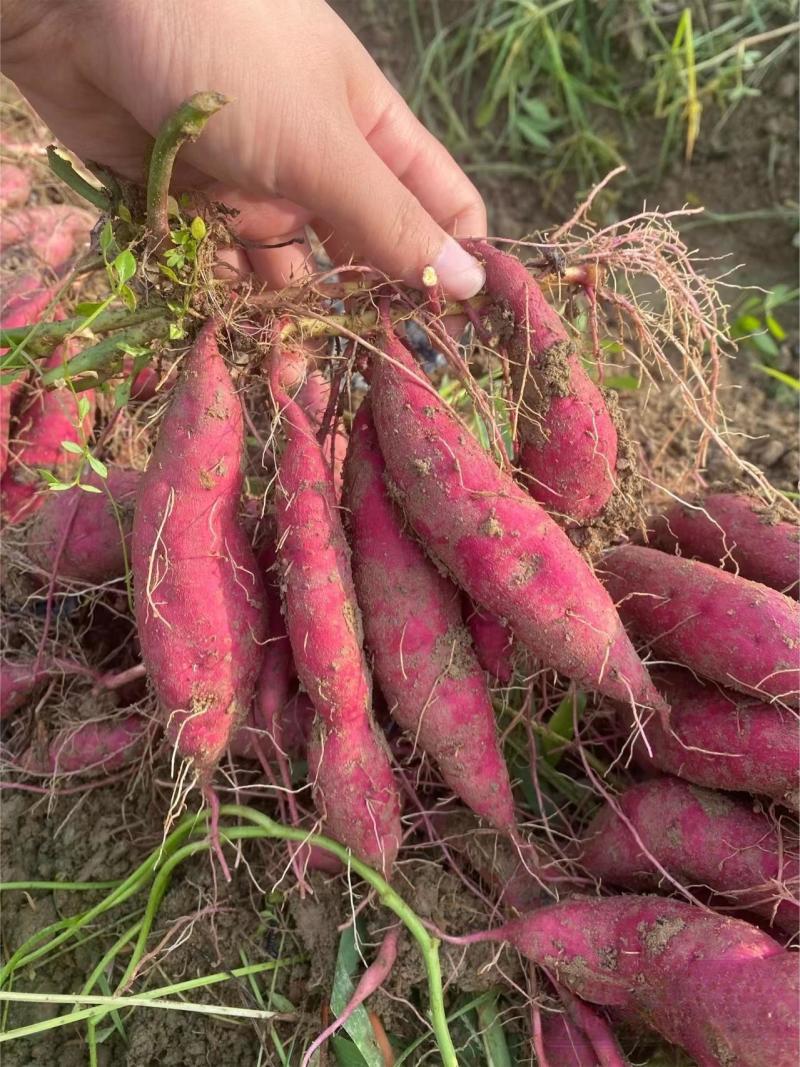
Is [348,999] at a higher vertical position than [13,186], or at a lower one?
lower

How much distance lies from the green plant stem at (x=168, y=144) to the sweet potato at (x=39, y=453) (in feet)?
1.81

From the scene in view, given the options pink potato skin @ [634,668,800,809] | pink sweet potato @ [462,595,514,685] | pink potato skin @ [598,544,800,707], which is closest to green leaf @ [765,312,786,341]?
pink potato skin @ [598,544,800,707]

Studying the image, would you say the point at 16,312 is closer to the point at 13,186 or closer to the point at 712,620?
the point at 13,186

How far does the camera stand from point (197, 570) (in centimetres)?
111

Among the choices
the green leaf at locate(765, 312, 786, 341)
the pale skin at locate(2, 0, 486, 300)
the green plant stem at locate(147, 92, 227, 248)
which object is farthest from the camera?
the green leaf at locate(765, 312, 786, 341)

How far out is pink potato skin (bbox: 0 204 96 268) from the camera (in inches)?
74.0

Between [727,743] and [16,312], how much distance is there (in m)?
1.53

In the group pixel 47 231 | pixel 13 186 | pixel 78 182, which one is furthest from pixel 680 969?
pixel 13 186

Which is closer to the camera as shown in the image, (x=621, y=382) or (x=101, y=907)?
(x=101, y=907)

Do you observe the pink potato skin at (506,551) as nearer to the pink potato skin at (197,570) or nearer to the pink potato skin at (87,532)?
the pink potato skin at (197,570)

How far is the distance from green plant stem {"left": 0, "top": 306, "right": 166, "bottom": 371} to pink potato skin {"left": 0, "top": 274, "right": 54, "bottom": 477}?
386 mm

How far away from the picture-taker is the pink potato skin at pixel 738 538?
1.22 metres

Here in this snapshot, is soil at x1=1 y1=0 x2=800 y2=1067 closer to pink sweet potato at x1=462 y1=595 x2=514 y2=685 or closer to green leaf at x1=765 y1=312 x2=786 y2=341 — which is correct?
pink sweet potato at x1=462 y1=595 x2=514 y2=685

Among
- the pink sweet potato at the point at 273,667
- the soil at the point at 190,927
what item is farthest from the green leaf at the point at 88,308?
the soil at the point at 190,927
